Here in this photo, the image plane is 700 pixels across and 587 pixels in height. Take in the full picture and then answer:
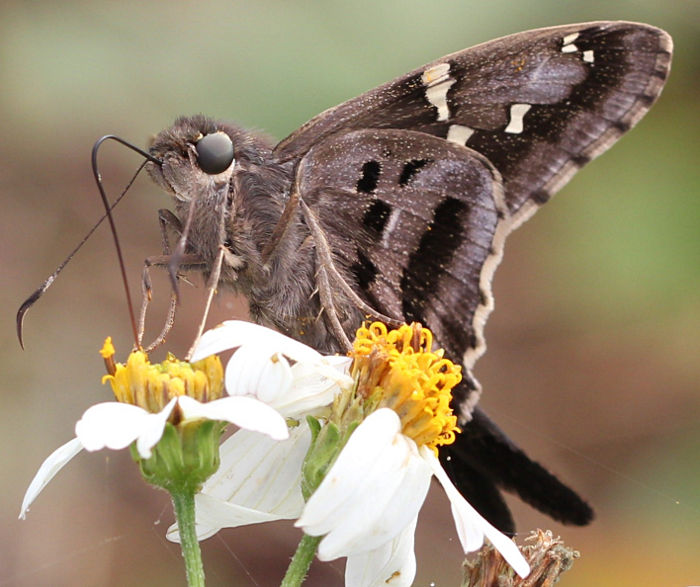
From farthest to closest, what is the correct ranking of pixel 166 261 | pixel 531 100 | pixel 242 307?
pixel 242 307, pixel 531 100, pixel 166 261

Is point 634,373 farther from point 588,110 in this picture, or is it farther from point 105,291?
point 105,291

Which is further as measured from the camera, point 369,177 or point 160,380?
point 369,177

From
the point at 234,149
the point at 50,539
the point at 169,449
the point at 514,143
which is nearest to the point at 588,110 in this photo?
the point at 514,143

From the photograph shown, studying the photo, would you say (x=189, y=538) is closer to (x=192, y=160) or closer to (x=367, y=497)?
(x=367, y=497)

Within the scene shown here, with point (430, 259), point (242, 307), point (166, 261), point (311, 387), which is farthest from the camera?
point (242, 307)

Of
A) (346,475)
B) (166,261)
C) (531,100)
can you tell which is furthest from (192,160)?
(346,475)

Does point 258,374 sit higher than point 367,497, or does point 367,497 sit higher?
point 258,374

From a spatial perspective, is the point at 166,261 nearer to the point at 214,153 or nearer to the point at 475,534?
the point at 214,153

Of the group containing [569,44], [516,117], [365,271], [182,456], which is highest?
[569,44]
